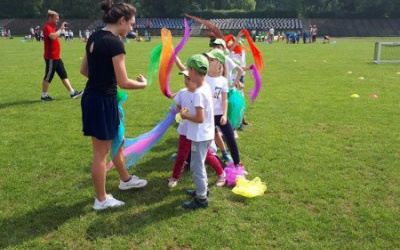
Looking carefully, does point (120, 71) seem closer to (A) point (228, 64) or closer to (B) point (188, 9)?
(A) point (228, 64)

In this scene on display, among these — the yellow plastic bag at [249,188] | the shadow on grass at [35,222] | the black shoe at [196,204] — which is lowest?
the shadow on grass at [35,222]

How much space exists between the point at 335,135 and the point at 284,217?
328 centimetres

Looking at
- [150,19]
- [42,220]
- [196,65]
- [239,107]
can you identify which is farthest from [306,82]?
[150,19]

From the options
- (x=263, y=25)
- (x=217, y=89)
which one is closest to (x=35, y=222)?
(x=217, y=89)

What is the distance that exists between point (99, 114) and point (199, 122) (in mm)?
1002

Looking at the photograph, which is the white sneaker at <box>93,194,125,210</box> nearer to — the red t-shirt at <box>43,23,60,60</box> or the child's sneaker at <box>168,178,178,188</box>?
the child's sneaker at <box>168,178,178,188</box>

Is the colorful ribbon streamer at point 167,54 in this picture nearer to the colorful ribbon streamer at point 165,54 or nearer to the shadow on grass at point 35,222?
the colorful ribbon streamer at point 165,54

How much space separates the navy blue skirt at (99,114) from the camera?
363 centimetres

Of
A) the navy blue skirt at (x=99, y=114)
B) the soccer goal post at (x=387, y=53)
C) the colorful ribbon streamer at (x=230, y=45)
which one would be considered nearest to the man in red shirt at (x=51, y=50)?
the colorful ribbon streamer at (x=230, y=45)

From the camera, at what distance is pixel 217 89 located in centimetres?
475

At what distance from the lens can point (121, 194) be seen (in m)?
4.49

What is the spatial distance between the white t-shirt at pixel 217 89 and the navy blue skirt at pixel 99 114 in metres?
1.43

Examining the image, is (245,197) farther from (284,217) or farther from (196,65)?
(196,65)

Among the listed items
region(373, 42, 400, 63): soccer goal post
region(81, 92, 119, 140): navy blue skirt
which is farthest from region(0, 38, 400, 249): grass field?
region(373, 42, 400, 63): soccer goal post
